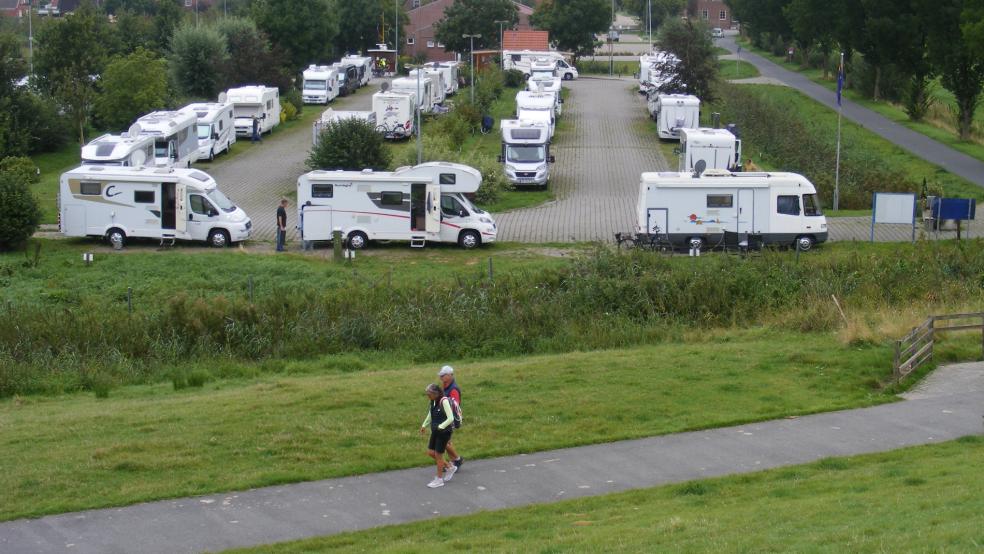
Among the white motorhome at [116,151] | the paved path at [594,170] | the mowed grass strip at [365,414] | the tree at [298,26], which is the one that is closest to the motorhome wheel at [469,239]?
the paved path at [594,170]

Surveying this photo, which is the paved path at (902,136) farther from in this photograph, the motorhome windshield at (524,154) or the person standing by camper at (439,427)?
the person standing by camper at (439,427)

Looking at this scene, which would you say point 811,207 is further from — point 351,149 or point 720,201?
point 351,149

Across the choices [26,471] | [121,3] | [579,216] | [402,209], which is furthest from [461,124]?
[121,3]

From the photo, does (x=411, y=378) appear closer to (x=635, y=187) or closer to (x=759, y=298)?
(x=759, y=298)

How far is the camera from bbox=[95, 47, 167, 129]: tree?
48906 millimetres

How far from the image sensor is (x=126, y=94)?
48938 millimetres

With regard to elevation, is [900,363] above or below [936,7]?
below

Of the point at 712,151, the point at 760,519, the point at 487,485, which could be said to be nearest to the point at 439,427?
the point at 487,485

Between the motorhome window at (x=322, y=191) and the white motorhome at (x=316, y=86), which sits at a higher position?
the white motorhome at (x=316, y=86)

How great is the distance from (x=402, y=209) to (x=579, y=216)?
622 centimetres

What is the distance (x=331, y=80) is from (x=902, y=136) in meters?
28.6

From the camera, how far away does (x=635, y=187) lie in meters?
40.1

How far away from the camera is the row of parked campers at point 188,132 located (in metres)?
36.7

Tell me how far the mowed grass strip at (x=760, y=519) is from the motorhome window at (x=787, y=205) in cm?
1677
